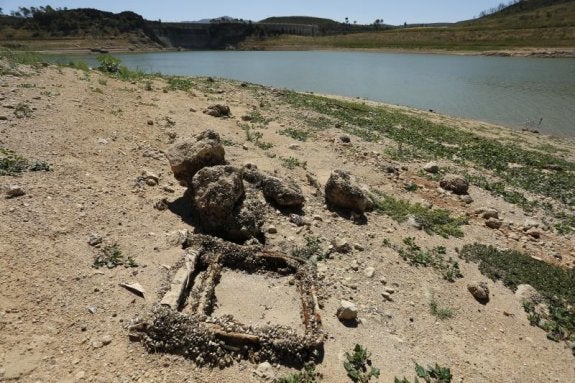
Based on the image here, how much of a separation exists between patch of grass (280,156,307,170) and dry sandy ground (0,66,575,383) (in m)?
0.30

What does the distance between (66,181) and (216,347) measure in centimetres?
585

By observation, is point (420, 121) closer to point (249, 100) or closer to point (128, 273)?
point (249, 100)

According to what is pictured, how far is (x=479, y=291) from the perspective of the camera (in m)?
7.84

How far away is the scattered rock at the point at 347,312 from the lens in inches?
262

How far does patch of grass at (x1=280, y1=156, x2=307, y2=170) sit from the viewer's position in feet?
42.2

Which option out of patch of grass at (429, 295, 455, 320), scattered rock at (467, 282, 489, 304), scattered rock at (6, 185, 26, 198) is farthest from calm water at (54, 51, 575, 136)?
scattered rock at (6, 185, 26, 198)

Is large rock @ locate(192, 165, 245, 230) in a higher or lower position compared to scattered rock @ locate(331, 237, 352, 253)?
higher

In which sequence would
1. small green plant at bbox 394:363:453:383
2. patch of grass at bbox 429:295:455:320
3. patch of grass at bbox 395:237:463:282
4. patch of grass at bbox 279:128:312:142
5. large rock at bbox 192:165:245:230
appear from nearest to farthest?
small green plant at bbox 394:363:453:383, patch of grass at bbox 429:295:455:320, large rock at bbox 192:165:245:230, patch of grass at bbox 395:237:463:282, patch of grass at bbox 279:128:312:142

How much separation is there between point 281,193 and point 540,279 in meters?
6.06

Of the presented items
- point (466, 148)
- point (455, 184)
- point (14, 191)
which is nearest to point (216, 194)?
point (14, 191)

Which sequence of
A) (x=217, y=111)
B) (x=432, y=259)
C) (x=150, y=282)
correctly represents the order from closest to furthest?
(x=150, y=282), (x=432, y=259), (x=217, y=111)

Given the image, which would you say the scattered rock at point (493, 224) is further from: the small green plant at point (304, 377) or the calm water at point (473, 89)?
the calm water at point (473, 89)

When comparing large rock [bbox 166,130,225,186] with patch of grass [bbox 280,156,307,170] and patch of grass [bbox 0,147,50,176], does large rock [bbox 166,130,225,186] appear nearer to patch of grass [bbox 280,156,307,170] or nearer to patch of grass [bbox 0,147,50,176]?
patch of grass [bbox 0,147,50,176]

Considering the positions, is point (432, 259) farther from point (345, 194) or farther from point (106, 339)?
point (106, 339)
